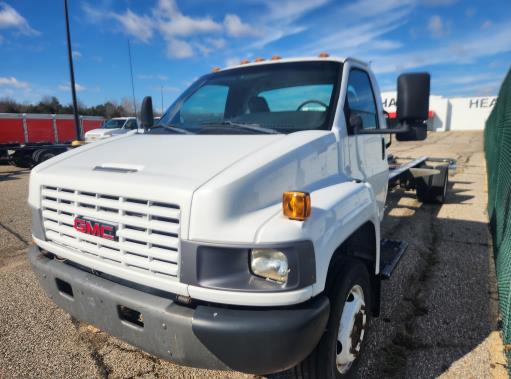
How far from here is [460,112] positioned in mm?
54906

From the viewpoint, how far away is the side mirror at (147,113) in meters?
3.70

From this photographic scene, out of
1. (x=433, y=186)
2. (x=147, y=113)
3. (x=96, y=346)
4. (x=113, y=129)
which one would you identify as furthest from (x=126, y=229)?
(x=113, y=129)

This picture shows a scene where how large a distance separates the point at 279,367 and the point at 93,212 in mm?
1357

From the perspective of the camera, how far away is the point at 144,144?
2.73 meters

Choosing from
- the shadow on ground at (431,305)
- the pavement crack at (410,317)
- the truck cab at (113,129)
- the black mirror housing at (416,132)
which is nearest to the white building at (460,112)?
the truck cab at (113,129)

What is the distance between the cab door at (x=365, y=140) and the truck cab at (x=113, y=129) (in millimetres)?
14699

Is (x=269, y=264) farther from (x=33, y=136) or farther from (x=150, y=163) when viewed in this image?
(x=33, y=136)

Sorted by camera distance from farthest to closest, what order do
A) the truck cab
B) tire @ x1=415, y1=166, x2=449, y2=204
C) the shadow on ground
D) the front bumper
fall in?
the truck cab, tire @ x1=415, y1=166, x2=449, y2=204, the shadow on ground, the front bumper

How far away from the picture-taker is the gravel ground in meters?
2.62

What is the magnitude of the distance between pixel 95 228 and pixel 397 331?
254 centimetres

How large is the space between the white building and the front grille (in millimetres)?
58215

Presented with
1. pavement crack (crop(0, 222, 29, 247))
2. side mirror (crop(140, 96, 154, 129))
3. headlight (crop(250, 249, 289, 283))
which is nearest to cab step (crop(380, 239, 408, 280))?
headlight (crop(250, 249, 289, 283))

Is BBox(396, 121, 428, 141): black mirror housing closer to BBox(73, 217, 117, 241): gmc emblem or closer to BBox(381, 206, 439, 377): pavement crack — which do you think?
BBox(381, 206, 439, 377): pavement crack

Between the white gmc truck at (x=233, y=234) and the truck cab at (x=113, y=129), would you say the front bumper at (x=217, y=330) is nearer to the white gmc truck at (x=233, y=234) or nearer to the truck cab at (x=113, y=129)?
the white gmc truck at (x=233, y=234)
